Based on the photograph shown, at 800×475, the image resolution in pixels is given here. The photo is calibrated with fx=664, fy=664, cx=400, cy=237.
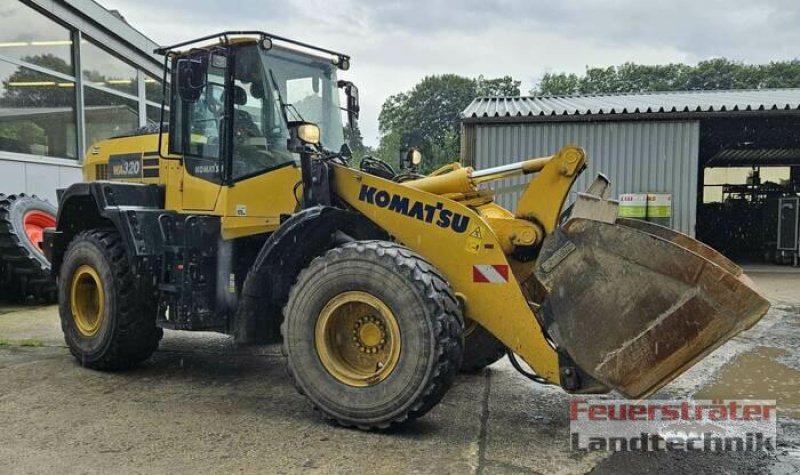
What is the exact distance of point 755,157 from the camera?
20781 millimetres

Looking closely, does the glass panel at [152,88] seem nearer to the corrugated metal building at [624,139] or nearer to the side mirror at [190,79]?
the corrugated metal building at [624,139]

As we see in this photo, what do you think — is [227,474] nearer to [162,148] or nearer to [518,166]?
[518,166]

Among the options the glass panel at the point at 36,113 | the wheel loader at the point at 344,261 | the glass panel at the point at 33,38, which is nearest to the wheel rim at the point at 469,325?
the wheel loader at the point at 344,261

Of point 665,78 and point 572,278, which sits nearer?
point 572,278

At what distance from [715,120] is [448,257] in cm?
1156

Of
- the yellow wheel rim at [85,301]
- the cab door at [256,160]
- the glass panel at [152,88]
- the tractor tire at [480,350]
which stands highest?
the glass panel at [152,88]

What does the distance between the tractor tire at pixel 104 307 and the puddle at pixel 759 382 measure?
448 cm

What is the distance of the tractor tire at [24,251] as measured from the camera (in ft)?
29.8

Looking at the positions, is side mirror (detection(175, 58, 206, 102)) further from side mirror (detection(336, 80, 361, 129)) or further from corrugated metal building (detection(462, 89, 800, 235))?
corrugated metal building (detection(462, 89, 800, 235))

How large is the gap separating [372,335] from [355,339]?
5.8 inches

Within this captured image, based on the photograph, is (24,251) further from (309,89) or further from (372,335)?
(372,335)

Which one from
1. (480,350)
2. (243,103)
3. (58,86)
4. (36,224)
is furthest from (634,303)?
(58,86)

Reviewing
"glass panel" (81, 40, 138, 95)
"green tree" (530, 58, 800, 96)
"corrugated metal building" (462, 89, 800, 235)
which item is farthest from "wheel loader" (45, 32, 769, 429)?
"green tree" (530, 58, 800, 96)

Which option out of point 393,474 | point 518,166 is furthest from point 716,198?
point 393,474
